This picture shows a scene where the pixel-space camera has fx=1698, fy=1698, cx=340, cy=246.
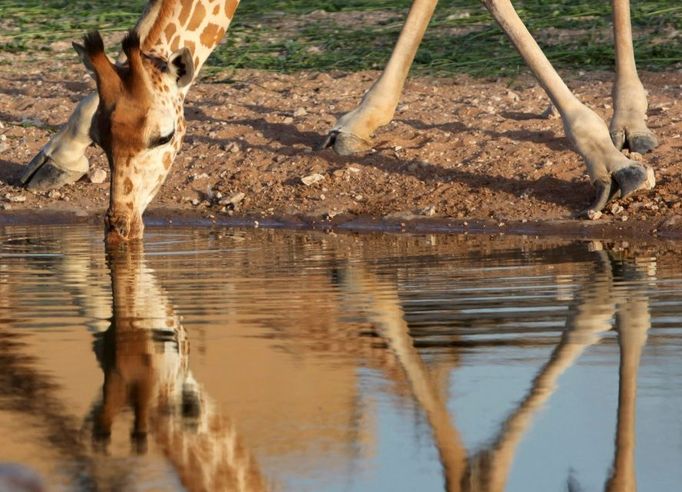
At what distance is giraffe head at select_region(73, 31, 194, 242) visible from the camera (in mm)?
8188

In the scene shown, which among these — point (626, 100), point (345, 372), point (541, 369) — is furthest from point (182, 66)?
point (541, 369)

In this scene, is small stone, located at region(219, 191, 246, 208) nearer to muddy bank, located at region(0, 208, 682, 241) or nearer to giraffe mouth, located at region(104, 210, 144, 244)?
muddy bank, located at region(0, 208, 682, 241)

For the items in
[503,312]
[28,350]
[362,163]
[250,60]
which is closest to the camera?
[28,350]

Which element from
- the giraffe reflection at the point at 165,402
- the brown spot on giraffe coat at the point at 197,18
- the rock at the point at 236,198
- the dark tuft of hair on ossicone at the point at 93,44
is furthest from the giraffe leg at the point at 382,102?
the giraffe reflection at the point at 165,402

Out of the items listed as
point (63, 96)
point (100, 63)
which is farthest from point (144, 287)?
point (63, 96)

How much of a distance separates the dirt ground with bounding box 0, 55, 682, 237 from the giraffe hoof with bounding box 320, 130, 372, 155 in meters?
0.07

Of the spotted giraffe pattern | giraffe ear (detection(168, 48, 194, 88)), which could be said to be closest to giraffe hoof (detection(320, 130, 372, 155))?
the spotted giraffe pattern

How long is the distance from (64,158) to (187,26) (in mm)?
2100

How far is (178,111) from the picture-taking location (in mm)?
8602

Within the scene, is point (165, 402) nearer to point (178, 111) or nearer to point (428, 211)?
point (178, 111)

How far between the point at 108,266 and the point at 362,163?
324 centimetres

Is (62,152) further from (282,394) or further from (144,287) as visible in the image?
(282,394)

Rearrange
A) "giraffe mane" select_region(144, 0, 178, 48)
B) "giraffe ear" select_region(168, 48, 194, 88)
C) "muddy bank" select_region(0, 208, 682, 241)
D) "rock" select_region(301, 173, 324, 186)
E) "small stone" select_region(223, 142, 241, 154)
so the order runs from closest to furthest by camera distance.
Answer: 1. "giraffe ear" select_region(168, 48, 194, 88)
2. "giraffe mane" select_region(144, 0, 178, 48)
3. "muddy bank" select_region(0, 208, 682, 241)
4. "rock" select_region(301, 173, 324, 186)
5. "small stone" select_region(223, 142, 241, 154)

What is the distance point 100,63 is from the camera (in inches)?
322
